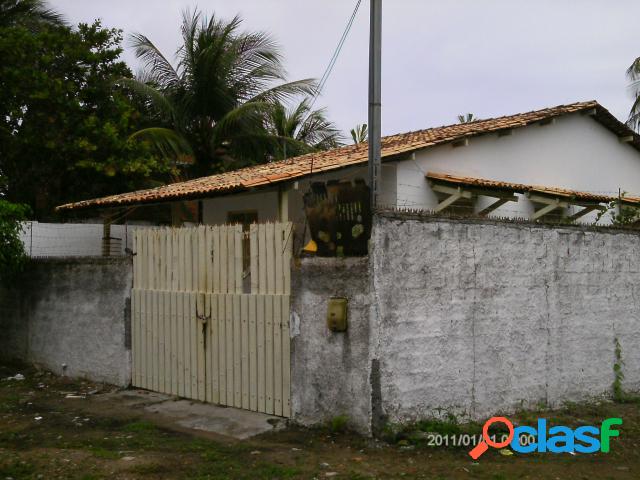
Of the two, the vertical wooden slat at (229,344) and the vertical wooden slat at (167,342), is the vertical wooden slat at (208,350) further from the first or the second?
the vertical wooden slat at (167,342)

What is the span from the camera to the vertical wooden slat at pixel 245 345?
7.10m

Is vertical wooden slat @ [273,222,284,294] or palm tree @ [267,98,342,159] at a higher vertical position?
palm tree @ [267,98,342,159]

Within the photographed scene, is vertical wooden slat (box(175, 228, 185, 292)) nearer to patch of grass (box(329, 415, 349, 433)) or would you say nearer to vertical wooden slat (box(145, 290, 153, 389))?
vertical wooden slat (box(145, 290, 153, 389))

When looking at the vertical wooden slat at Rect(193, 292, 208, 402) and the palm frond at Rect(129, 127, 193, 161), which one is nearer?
the vertical wooden slat at Rect(193, 292, 208, 402)

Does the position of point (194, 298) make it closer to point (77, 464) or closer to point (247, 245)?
point (247, 245)

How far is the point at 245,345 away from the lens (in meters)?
7.13

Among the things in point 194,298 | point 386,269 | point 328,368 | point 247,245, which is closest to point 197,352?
point 194,298

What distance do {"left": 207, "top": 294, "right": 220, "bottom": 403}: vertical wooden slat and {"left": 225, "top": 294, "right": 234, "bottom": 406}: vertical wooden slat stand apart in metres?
0.17

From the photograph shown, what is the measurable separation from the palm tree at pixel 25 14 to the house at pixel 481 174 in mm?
6465

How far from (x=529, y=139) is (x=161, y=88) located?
10.3m

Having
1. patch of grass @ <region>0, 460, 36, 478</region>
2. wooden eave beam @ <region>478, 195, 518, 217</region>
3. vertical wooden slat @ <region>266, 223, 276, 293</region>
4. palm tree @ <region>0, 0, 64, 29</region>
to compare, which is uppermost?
palm tree @ <region>0, 0, 64, 29</region>

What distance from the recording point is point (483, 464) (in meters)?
5.46

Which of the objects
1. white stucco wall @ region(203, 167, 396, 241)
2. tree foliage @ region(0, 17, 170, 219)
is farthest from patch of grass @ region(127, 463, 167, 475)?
tree foliage @ region(0, 17, 170, 219)

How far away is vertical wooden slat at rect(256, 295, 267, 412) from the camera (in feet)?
22.7
